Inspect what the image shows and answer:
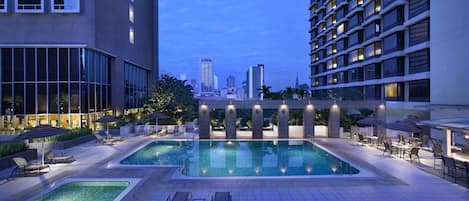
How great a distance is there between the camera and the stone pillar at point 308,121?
2197 centimetres

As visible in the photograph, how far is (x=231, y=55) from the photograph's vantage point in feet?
641

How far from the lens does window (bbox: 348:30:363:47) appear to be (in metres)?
39.9

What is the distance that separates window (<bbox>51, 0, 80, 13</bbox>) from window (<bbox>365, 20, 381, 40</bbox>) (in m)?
30.1

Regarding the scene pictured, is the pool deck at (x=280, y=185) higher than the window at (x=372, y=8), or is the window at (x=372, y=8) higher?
the window at (x=372, y=8)

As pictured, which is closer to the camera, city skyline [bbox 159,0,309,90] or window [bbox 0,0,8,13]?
window [bbox 0,0,8,13]

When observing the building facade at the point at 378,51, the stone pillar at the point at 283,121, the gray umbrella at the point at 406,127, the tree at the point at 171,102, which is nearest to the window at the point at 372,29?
the building facade at the point at 378,51

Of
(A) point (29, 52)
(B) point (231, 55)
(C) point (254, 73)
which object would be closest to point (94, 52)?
(A) point (29, 52)

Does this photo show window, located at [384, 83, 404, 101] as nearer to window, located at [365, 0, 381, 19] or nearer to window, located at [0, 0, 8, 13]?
window, located at [365, 0, 381, 19]

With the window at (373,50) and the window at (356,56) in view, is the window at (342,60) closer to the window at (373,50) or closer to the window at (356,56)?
the window at (356,56)

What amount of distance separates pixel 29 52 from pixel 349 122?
2617 cm

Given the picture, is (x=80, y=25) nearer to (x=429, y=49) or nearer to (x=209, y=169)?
(x=209, y=169)

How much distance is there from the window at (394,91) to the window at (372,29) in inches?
259

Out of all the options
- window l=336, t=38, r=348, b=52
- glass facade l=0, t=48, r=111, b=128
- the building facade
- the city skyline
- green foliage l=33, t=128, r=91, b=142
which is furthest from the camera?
the city skyline

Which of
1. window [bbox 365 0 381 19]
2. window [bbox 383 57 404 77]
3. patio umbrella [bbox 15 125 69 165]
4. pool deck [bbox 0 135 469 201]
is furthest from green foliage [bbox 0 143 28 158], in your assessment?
window [bbox 365 0 381 19]
